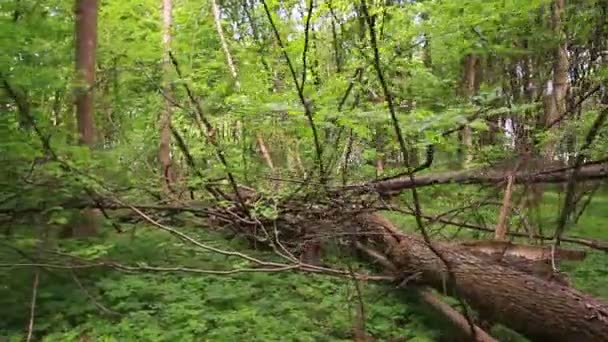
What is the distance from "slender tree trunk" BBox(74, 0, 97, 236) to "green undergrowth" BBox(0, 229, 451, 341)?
1.32 feet

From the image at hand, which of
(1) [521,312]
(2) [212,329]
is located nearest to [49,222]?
(2) [212,329]

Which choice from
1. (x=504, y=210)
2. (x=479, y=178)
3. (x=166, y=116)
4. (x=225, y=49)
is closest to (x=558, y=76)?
(x=479, y=178)

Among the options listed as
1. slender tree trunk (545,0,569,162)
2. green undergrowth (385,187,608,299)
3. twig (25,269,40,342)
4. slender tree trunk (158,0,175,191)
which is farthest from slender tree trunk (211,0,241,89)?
slender tree trunk (545,0,569,162)

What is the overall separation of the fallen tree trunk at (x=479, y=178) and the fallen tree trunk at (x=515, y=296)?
3.71ft

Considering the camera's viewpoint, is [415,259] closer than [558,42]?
Yes

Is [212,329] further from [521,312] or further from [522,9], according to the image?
[522,9]

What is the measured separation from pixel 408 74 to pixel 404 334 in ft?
14.8

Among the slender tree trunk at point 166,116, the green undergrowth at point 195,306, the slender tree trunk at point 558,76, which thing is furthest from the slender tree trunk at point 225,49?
the slender tree trunk at point 558,76

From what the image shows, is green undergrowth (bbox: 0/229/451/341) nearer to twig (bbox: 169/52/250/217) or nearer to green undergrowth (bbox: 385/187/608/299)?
twig (bbox: 169/52/250/217)

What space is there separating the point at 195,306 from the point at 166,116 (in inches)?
118

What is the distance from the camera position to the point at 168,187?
710 cm

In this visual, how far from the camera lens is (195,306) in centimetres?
543

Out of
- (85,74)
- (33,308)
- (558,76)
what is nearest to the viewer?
(33,308)

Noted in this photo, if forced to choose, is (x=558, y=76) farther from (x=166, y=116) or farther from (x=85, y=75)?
(x=85, y=75)
